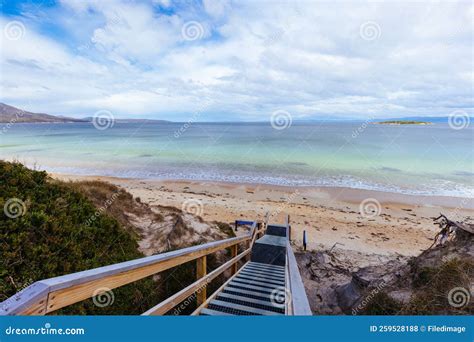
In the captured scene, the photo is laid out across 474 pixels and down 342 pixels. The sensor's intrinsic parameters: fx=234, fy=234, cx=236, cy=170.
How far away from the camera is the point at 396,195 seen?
17641mm

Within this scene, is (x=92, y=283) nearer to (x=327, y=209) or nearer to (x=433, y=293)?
(x=433, y=293)

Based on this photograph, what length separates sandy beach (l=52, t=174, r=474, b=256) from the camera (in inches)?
430

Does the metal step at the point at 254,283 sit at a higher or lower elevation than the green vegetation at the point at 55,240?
lower

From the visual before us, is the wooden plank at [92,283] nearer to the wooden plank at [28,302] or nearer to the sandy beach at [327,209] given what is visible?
the wooden plank at [28,302]

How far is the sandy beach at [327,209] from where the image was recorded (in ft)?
35.8

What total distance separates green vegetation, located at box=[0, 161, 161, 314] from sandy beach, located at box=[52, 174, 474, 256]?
7388 millimetres

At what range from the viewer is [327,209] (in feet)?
49.4

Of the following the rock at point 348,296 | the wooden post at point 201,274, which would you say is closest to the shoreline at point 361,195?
the rock at point 348,296

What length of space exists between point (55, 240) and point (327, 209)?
1460 centimetres

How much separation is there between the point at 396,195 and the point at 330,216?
760 centimetres

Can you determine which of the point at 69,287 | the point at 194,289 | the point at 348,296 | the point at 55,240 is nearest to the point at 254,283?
the point at 194,289

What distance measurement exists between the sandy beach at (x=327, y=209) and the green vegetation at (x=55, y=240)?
7388mm
